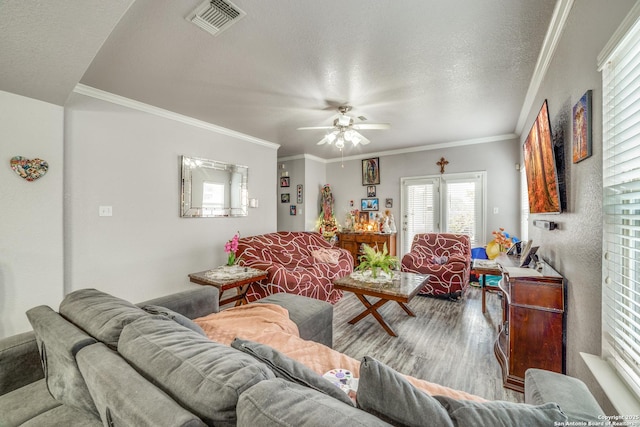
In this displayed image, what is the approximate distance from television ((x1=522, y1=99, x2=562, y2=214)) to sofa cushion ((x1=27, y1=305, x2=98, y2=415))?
2798mm

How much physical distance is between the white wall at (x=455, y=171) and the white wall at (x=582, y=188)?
2.95 meters

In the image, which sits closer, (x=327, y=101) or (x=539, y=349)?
(x=539, y=349)

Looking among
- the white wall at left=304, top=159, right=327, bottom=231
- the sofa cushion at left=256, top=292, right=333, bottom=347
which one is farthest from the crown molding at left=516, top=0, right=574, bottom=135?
the white wall at left=304, top=159, right=327, bottom=231

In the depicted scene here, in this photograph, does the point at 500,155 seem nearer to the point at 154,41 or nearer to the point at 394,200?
the point at 394,200

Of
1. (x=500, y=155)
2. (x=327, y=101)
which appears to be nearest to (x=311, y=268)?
(x=327, y=101)

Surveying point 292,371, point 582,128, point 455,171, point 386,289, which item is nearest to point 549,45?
point 582,128

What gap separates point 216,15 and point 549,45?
97.3 inches

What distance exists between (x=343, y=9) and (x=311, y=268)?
299 centimetres

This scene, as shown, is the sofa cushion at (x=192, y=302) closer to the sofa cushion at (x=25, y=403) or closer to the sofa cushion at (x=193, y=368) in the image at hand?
the sofa cushion at (x=25, y=403)

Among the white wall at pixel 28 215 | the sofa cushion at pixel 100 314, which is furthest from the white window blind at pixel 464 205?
the white wall at pixel 28 215

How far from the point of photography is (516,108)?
3.44 meters

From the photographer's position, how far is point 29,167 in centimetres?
237

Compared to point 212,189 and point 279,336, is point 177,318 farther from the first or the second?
point 212,189

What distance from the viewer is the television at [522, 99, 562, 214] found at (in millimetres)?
1878
